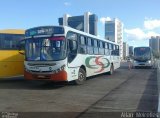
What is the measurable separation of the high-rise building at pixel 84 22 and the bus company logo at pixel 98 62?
154ft

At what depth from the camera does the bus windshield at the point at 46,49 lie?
14.6m

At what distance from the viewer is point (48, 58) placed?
1467 cm

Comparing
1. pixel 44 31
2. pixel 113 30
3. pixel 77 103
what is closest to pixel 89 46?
pixel 44 31

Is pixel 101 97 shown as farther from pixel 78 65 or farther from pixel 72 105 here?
pixel 78 65

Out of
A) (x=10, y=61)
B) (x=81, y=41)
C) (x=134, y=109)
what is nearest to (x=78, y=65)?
(x=81, y=41)

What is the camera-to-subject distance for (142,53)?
37469 millimetres

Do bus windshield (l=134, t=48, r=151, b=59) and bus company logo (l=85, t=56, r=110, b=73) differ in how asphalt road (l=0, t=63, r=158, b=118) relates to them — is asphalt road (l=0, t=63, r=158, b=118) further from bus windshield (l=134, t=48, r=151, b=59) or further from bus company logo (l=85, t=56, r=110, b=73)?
bus windshield (l=134, t=48, r=151, b=59)

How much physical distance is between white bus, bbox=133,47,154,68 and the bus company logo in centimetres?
1438

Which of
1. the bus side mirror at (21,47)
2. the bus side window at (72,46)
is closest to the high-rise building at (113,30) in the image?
the bus side mirror at (21,47)

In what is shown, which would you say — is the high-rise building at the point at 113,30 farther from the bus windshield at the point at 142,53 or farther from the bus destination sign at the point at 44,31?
the bus destination sign at the point at 44,31

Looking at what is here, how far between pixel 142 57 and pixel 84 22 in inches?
1479

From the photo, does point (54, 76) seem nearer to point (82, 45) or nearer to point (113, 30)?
point (82, 45)

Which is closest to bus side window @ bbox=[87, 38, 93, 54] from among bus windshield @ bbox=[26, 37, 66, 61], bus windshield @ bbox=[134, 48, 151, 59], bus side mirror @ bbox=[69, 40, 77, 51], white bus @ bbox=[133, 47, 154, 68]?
bus side mirror @ bbox=[69, 40, 77, 51]

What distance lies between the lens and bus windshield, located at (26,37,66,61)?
47.8 feet
